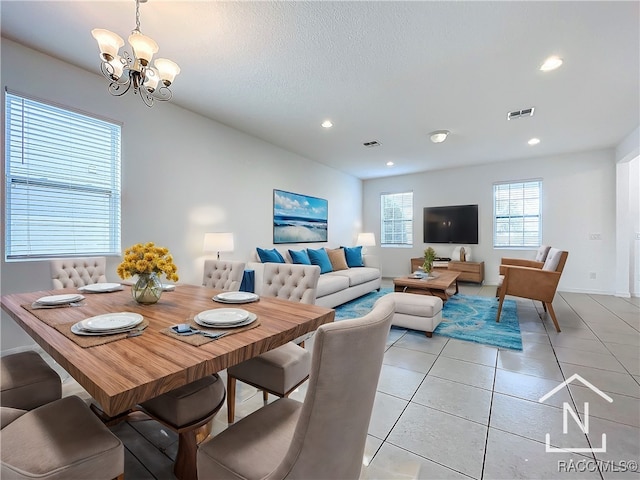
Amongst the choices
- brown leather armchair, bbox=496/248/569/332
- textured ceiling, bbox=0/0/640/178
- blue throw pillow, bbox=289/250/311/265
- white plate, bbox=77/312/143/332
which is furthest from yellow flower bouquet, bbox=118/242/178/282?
brown leather armchair, bbox=496/248/569/332

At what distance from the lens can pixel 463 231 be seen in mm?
6262

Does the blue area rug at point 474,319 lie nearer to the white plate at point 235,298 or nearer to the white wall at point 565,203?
the white wall at point 565,203

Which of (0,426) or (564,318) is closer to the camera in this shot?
(0,426)

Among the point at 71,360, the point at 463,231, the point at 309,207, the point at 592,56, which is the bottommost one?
the point at 71,360

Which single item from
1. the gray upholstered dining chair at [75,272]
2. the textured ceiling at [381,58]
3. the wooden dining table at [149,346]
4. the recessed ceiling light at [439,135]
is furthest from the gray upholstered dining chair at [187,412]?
the recessed ceiling light at [439,135]

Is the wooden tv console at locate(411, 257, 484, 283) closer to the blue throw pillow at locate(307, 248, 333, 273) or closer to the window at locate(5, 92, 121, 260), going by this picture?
the blue throw pillow at locate(307, 248, 333, 273)

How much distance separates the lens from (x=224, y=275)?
94.0 inches

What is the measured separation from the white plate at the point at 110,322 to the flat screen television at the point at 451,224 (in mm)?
6395

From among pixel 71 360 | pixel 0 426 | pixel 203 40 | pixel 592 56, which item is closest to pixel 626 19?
pixel 592 56

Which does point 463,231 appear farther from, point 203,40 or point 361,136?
point 203,40

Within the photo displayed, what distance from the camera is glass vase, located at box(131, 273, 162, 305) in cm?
156

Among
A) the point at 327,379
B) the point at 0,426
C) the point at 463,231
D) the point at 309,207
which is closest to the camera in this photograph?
the point at 327,379

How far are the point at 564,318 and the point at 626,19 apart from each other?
3.23m

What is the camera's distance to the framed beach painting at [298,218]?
4941mm
